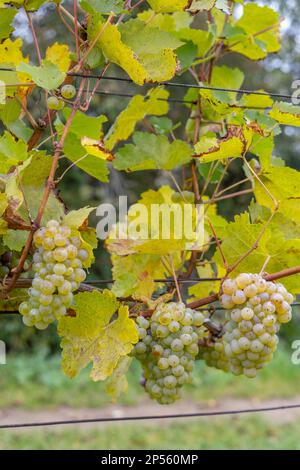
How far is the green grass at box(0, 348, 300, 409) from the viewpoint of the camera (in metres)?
3.53

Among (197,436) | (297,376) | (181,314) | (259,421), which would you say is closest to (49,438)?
(197,436)

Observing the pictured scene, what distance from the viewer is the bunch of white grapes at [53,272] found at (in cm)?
74

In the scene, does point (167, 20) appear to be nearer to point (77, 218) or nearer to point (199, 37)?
point (199, 37)

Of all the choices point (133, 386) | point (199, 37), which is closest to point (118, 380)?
point (199, 37)

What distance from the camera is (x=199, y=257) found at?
1113 mm

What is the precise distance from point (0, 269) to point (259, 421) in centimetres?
267

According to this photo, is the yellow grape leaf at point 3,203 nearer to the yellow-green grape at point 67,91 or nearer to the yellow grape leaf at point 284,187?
the yellow-green grape at point 67,91

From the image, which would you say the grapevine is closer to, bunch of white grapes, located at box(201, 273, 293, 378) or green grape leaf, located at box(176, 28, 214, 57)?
bunch of white grapes, located at box(201, 273, 293, 378)

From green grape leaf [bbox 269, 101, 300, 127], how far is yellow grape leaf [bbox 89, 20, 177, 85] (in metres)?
0.15

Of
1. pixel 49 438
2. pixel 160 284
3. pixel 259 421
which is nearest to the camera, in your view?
pixel 160 284

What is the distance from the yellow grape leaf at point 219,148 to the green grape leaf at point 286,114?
0.07 meters

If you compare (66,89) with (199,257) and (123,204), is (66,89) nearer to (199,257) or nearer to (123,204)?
(123,204)
